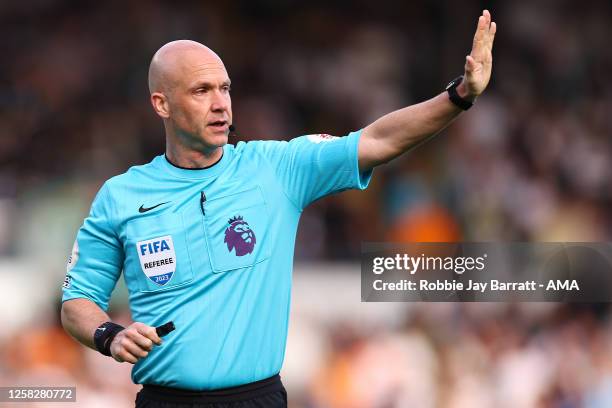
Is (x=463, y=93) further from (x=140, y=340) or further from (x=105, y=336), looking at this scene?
(x=105, y=336)

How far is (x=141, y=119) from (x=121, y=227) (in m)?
5.88

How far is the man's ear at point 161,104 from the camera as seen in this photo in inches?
164

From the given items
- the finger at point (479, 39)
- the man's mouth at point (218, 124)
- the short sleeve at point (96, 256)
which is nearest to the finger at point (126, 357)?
the short sleeve at point (96, 256)

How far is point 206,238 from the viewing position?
397 cm

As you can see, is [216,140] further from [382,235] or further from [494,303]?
[382,235]

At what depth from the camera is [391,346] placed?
7754mm

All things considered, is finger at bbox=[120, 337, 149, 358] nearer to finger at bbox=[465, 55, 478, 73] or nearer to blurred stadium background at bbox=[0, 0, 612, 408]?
finger at bbox=[465, 55, 478, 73]

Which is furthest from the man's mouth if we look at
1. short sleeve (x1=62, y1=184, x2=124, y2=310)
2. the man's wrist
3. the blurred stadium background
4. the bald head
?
the blurred stadium background

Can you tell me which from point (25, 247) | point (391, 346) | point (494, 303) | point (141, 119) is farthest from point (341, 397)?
point (141, 119)

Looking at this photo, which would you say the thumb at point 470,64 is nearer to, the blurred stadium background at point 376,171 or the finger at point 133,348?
the finger at point 133,348

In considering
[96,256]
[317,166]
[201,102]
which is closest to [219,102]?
[201,102]

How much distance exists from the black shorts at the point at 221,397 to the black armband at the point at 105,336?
272mm

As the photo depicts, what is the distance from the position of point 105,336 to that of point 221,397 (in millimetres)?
482

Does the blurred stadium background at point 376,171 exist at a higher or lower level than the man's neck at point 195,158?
higher
